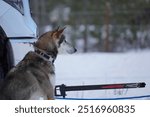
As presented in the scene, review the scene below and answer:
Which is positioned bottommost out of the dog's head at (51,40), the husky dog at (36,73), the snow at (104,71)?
the snow at (104,71)

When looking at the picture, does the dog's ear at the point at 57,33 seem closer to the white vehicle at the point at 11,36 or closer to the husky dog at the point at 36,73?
the husky dog at the point at 36,73

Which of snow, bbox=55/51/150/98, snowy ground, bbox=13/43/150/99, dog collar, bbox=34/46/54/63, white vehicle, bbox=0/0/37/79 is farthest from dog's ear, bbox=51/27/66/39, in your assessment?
snow, bbox=55/51/150/98

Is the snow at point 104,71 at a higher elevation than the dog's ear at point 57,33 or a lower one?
lower

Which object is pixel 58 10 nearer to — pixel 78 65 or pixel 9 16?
pixel 78 65

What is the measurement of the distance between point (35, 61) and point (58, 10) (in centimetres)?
2146

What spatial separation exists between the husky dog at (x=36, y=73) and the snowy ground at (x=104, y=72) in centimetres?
201

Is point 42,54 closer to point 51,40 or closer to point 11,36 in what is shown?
point 51,40

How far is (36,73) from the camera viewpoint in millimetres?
6582

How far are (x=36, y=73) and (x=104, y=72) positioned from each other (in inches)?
236

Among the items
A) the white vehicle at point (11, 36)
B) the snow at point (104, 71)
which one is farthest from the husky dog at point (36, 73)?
the snow at point (104, 71)

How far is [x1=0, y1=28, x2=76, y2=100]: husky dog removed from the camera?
20.9 ft

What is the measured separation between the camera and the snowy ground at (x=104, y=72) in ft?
29.5

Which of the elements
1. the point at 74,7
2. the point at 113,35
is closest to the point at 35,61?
the point at 113,35

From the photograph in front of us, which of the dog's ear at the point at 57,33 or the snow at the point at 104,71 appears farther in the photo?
the snow at the point at 104,71
